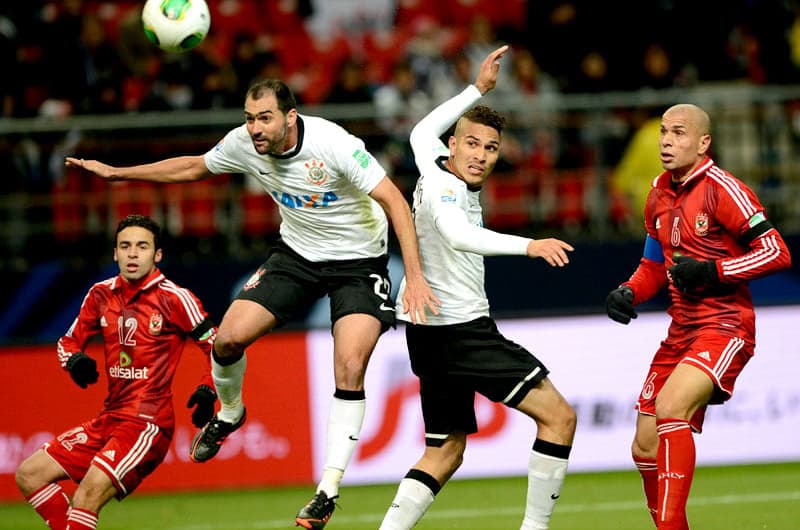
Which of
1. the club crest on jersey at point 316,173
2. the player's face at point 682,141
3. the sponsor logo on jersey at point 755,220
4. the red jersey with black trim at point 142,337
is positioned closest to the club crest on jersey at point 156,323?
the red jersey with black trim at point 142,337

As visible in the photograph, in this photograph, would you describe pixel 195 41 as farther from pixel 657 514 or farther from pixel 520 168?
pixel 520 168

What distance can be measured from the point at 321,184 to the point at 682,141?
2000mm

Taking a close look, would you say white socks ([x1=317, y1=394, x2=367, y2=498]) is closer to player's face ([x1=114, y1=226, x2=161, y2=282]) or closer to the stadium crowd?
player's face ([x1=114, y1=226, x2=161, y2=282])

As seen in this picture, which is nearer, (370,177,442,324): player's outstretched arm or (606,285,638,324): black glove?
(370,177,442,324): player's outstretched arm

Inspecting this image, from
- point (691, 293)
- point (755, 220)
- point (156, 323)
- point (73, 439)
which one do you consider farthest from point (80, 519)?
point (755, 220)

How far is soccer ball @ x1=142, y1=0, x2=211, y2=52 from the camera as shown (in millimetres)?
7969

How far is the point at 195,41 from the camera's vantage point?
26.4 ft

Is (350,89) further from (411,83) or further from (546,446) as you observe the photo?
(546,446)

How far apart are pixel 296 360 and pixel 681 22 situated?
6.11 metres

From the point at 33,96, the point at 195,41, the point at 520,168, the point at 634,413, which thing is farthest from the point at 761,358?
the point at 33,96

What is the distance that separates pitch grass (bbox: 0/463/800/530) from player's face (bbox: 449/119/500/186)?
2.85 metres

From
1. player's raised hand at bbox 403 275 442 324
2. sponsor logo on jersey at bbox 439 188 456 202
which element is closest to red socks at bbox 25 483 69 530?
player's raised hand at bbox 403 275 442 324

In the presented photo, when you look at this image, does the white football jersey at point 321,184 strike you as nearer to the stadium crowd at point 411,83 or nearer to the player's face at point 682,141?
the player's face at point 682,141

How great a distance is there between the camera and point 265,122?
295 inches
